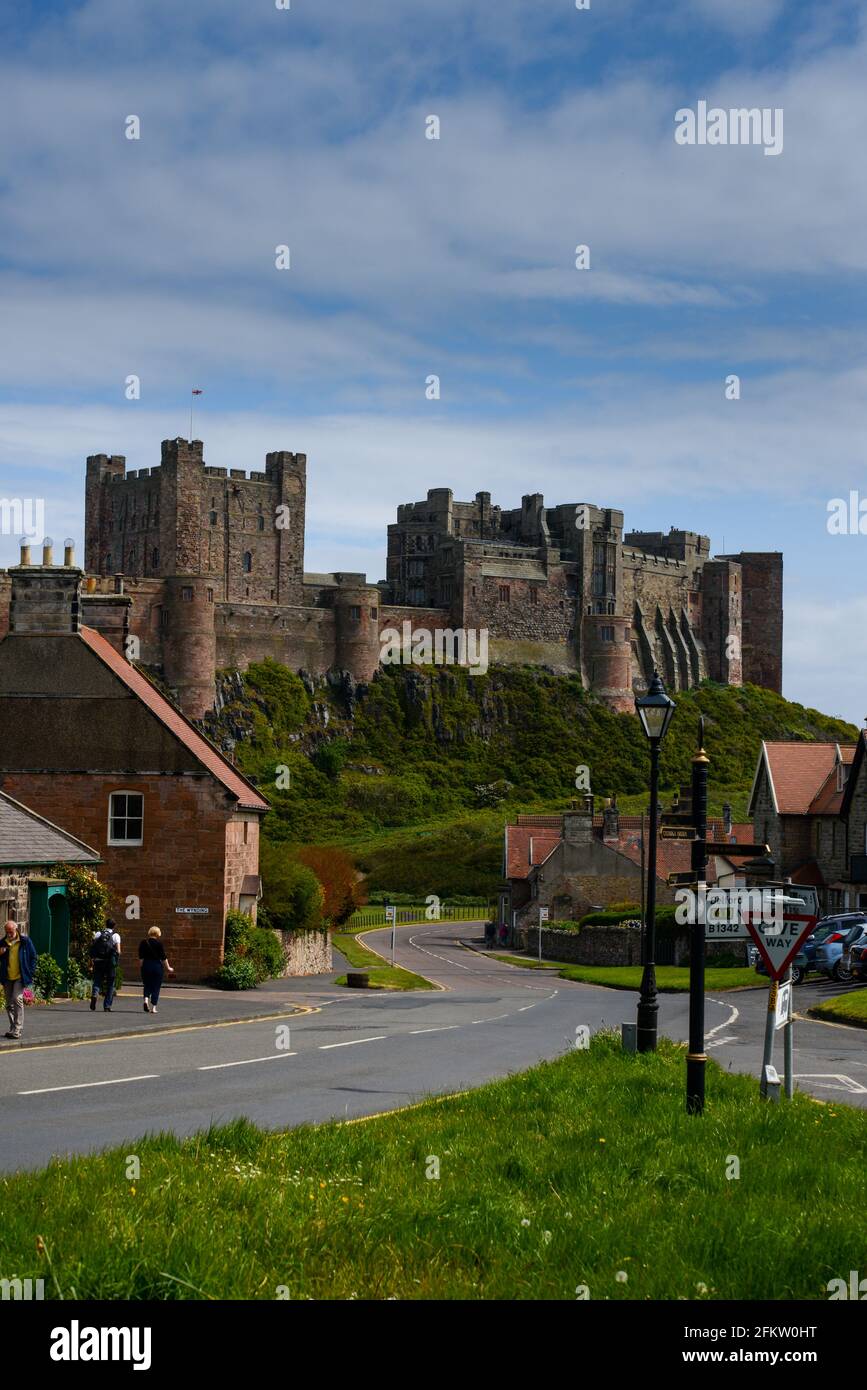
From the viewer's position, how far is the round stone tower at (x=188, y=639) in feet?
403

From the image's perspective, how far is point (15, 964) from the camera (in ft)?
70.8

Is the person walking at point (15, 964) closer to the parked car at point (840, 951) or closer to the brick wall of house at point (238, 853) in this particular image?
the brick wall of house at point (238, 853)

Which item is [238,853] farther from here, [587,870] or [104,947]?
[587,870]

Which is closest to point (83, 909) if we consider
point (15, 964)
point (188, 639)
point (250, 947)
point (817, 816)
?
point (250, 947)

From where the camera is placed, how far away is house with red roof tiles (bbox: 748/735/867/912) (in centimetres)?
5444

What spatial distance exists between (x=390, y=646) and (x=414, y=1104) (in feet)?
404

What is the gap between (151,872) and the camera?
116ft

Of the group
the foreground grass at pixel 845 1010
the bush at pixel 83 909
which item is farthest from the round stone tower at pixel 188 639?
the foreground grass at pixel 845 1010

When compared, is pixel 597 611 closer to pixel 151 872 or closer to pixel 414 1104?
pixel 151 872

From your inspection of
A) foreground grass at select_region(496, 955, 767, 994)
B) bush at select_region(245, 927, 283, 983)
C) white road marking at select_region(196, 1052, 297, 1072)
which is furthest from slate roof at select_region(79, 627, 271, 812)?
white road marking at select_region(196, 1052, 297, 1072)

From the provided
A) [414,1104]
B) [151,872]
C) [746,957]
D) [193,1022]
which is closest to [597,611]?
[746,957]

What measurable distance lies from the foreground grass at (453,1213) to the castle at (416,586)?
97643mm

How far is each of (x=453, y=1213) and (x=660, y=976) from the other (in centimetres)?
4078
